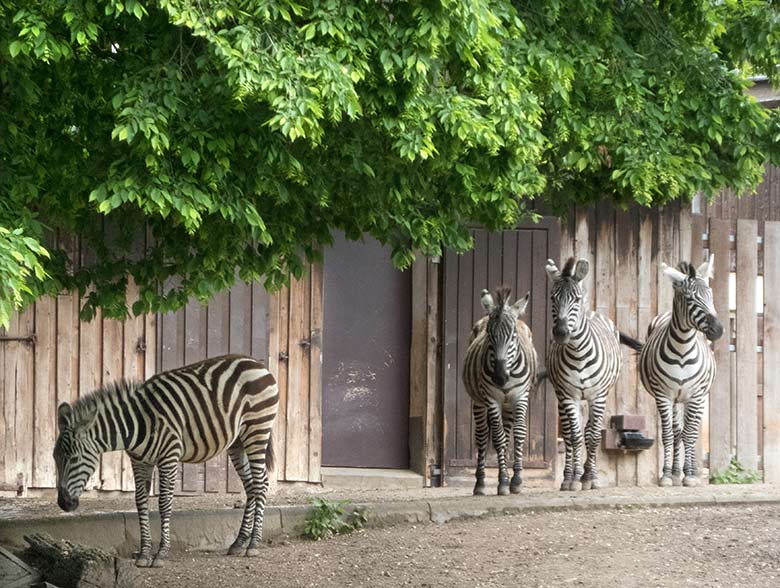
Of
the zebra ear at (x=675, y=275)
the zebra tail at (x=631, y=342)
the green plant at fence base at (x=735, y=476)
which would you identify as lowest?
the green plant at fence base at (x=735, y=476)

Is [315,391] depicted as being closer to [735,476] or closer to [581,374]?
[581,374]

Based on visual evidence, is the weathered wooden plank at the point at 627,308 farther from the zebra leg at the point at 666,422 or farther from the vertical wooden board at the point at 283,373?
the vertical wooden board at the point at 283,373

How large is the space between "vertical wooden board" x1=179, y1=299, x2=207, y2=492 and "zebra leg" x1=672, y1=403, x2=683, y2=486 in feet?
13.5

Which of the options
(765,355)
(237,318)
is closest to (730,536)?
(765,355)

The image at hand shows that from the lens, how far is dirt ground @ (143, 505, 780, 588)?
25.6 ft

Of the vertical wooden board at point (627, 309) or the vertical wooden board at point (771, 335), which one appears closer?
the vertical wooden board at point (627, 309)

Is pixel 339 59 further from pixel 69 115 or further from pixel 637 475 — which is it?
pixel 637 475

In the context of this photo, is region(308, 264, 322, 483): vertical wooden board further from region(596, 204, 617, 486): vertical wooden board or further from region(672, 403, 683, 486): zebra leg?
region(672, 403, 683, 486): zebra leg

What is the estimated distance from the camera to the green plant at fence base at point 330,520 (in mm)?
9219

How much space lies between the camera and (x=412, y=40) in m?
5.58

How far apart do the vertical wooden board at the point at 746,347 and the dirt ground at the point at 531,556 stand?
Answer: 2.19 meters

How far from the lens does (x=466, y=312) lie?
37.4 ft

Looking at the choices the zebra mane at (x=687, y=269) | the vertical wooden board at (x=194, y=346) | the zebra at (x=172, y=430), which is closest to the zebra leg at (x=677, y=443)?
the zebra mane at (x=687, y=269)

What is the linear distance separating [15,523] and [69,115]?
363cm
